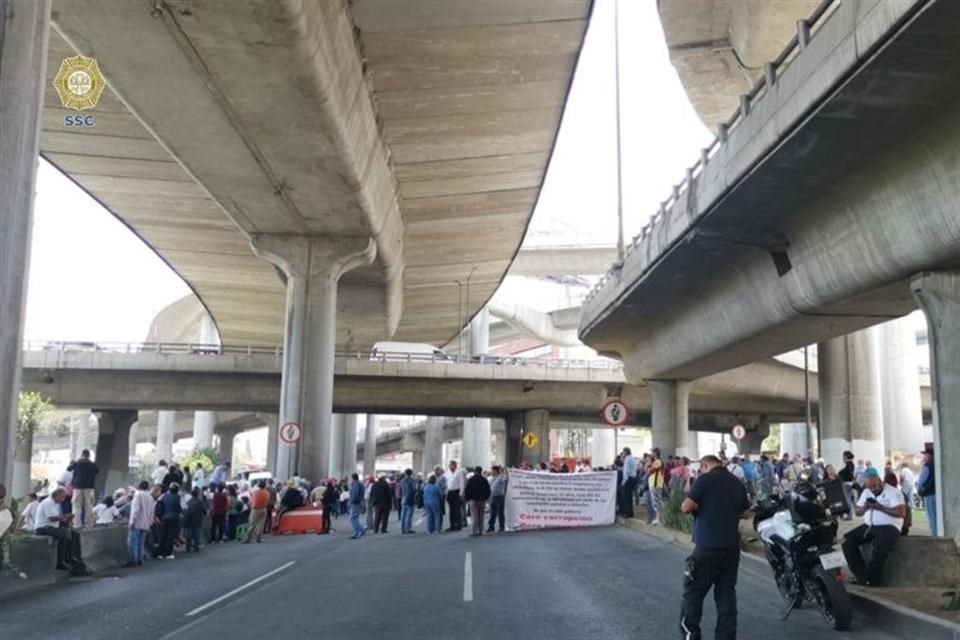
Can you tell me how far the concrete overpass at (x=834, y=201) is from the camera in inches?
434

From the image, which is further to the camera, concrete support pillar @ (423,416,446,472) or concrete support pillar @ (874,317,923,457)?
concrete support pillar @ (423,416,446,472)

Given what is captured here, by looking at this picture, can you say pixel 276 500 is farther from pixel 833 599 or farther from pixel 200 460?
pixel 200 460

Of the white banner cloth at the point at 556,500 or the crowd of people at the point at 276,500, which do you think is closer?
the crowd of people at the point at 276,500

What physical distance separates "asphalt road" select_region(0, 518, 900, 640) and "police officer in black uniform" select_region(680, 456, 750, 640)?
90 cm

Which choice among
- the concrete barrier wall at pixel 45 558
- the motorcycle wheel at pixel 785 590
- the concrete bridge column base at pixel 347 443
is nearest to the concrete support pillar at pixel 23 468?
the concrete bridge column base at pixel 347 443

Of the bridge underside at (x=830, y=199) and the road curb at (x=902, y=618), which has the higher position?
the bridge underside at (x=830, y=199)

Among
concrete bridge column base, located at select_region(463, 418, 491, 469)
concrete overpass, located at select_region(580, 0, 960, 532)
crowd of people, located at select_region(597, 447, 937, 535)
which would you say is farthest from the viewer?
concrete bridge column base, located at select_region(463, 418, 491, 469)

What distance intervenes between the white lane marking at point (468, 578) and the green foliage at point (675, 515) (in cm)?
464

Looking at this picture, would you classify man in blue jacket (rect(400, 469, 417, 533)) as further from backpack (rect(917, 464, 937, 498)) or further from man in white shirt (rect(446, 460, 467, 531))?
backpack (rect(917, 464, 937, 498))

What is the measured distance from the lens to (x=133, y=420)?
51.4 meters

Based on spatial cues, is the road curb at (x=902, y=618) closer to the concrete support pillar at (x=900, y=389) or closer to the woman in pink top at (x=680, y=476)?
the woman in pink top at (x=680, y=476)

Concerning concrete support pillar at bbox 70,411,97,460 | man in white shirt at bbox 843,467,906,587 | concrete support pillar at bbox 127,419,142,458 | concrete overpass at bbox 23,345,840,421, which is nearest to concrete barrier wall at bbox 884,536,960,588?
man in white shirt at bbox 843,467,906,587

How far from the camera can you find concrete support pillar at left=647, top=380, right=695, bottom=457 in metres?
36.7

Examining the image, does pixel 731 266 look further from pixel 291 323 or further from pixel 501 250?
pixel 501 250
